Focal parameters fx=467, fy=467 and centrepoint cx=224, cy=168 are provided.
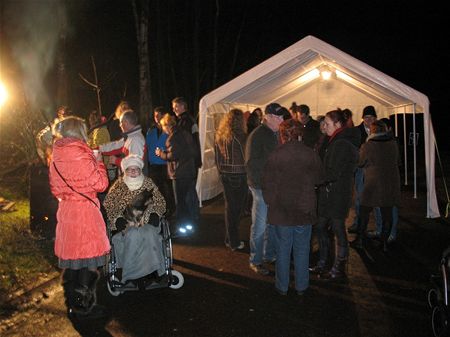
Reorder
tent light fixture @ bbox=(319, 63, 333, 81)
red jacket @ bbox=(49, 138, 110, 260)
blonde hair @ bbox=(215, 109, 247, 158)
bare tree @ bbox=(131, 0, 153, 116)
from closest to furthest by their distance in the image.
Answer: red jacket @ bbox=(49, 138, 110, 260) < blonde hair @ bbox=(215, 109, 247, 158) < tent light fixture @ bbox=(319, 63, 333, 81) < bare tree @ bbox=(131, 0, 153, 116)

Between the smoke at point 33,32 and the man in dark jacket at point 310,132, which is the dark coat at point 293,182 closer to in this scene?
the man in dark jacket at point 310,132

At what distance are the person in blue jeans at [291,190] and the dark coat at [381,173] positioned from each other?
191 cm

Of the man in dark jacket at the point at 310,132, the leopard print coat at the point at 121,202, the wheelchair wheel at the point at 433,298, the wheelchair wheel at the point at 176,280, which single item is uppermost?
the man in dark jacket at the point at 310,132

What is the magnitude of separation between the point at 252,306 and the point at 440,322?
1.79 m

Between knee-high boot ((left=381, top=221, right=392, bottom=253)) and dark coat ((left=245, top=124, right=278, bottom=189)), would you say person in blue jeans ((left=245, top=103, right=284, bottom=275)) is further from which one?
knee-high boot ((left=381, top=221, right=392, bottom=253))

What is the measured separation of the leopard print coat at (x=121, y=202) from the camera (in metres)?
4.94

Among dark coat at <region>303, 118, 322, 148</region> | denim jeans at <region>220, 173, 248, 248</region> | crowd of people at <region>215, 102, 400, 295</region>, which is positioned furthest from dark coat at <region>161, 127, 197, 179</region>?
dark coat at <region>303, 118, 322, 148</region>

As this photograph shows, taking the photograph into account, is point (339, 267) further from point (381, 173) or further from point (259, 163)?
point (381, 173)

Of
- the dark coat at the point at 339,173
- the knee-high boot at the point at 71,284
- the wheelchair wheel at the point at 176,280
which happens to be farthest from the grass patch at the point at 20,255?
the dark coat at the point at 339,173

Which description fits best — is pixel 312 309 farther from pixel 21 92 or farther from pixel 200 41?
pixel 200 41

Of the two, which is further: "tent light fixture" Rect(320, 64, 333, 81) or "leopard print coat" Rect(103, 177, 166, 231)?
"tent light fixture" Rect(320, 64, 333, 81)

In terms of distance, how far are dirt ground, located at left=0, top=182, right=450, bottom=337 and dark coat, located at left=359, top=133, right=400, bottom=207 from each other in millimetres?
786

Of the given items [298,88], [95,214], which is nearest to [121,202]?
[95,214]

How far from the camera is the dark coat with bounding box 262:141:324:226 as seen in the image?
478cm
